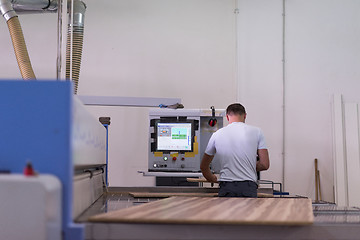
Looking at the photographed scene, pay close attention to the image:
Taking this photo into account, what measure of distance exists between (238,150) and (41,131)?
1.95 m

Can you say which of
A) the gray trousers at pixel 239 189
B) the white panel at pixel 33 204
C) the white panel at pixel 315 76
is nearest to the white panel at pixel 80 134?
the white panel at pixel 33 204

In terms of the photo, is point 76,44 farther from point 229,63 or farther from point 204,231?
point 204,231

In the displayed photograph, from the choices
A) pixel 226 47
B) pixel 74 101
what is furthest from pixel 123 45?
pixel 74 101

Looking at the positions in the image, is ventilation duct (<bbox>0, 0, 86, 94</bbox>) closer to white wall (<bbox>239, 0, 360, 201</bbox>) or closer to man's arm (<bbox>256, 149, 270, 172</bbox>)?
man's arm (<bbox>256, 149, 270, 172</bbox>)

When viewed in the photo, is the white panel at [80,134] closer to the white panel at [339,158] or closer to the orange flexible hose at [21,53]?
the orange flexible hose at [21,53]

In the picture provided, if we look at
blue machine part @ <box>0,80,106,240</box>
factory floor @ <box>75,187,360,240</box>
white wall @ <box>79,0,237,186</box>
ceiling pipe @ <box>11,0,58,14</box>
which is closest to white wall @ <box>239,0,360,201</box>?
white wall @ <box>79,0,237,186</box>

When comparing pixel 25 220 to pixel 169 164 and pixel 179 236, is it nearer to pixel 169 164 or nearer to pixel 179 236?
pixel 179 236

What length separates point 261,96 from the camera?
5953 mm

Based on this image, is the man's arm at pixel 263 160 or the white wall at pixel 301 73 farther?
the white wall at pixel 301 73

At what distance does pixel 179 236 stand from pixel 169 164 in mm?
3315

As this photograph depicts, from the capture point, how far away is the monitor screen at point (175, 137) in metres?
4.67

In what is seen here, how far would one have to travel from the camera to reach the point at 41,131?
4.37 feet

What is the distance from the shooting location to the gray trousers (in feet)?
10.1

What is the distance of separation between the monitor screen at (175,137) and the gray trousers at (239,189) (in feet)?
5.19
